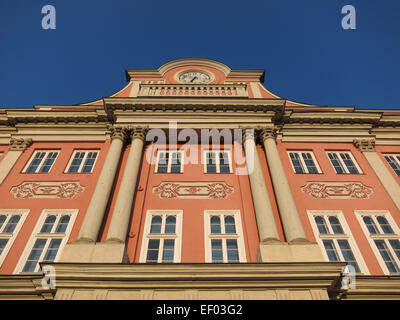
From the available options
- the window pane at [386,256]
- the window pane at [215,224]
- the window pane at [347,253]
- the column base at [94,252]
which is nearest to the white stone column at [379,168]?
the window pane at [386,256]

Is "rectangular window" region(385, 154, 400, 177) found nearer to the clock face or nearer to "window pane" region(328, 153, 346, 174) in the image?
"window pane" region(328, 153, 346, 174)

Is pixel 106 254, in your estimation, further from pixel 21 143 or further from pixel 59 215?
pixel 21 143

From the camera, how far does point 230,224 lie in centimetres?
1255

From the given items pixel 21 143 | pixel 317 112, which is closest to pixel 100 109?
pixel 21 143

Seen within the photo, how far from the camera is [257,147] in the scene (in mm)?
16344

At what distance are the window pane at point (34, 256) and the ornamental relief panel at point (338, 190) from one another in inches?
412

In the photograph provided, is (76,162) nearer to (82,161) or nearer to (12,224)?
(82,161)

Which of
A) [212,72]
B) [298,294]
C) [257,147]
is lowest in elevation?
[298,294]

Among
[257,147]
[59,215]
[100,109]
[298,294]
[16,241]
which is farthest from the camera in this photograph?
[100,109]

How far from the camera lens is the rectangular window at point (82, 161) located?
1538 centimetres

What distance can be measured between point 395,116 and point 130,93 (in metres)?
15.0

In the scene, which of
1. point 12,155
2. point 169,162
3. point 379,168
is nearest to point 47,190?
point 12,155

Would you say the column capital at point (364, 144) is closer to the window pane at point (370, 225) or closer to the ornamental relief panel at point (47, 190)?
the window pane at point (370, 225)

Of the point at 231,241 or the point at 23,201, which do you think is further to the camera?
the point at 23,201
